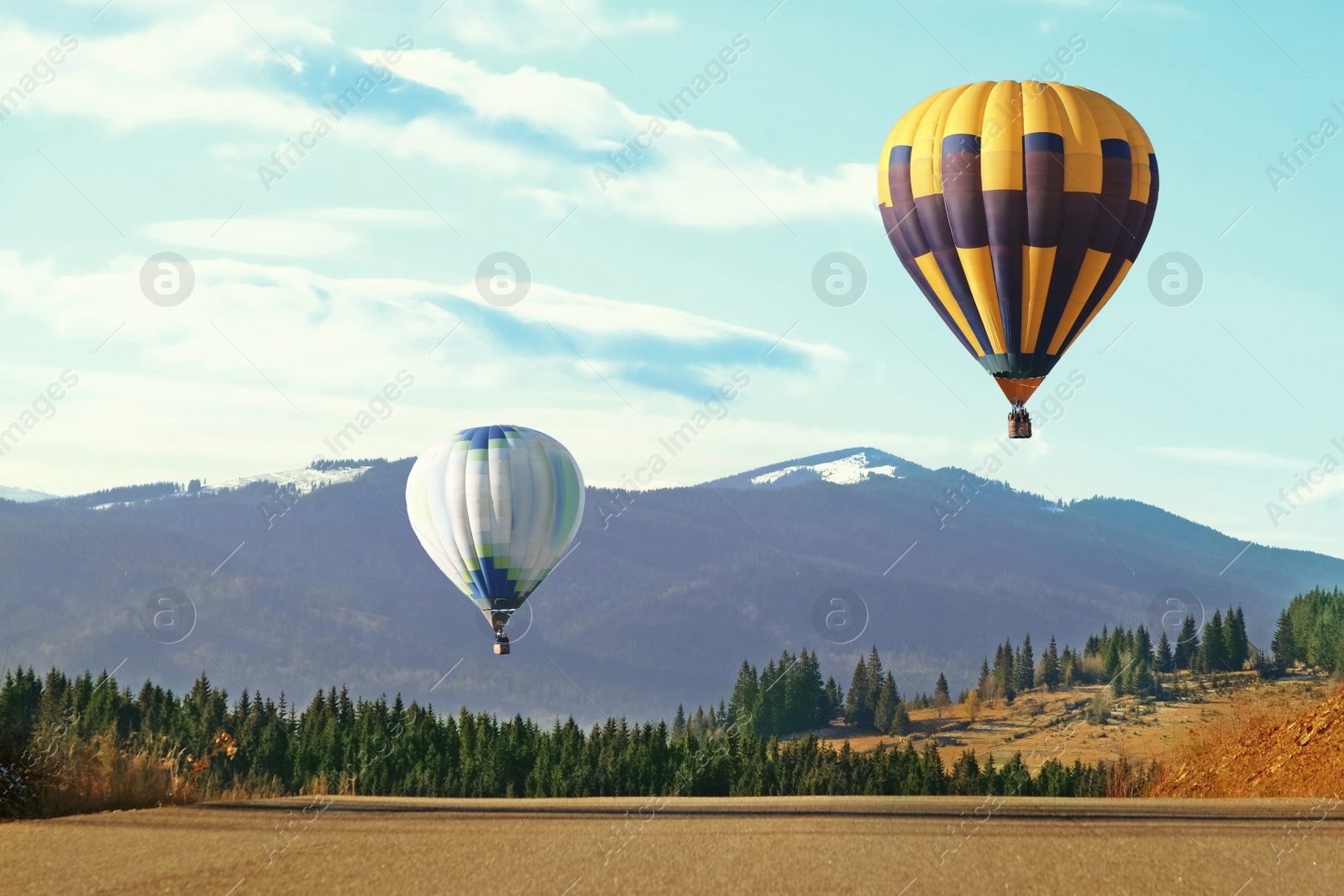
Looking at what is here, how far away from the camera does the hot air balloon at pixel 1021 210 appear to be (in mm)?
42281

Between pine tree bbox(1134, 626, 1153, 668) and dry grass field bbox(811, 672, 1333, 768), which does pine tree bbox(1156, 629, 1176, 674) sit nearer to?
pine tree bbox(1134, 626, 1153, 668)

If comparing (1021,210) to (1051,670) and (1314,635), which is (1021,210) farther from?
(1051,670)

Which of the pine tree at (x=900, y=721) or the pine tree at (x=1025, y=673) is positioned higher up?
the pine tree at (x=1025, y=673)

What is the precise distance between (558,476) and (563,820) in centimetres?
3176

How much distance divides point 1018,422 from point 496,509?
2143 centimetres

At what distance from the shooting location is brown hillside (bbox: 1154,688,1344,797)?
35.7 metres

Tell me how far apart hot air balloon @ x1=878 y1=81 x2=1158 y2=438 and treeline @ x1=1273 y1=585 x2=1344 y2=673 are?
354 feet

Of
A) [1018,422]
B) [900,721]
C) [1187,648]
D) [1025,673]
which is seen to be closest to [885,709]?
[900,721]

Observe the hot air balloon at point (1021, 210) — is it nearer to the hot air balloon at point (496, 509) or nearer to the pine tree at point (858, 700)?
the hot air balloon at point (496, 509)

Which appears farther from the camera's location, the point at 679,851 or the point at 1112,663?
the point at 1112,663

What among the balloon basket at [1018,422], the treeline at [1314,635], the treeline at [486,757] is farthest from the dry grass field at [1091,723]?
the balloon basket at [1018,422]

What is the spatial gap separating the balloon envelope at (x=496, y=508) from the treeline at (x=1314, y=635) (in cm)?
10581

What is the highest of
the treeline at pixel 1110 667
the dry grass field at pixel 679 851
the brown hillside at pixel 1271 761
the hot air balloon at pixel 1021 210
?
the hot air balloon at pixel 1021 210

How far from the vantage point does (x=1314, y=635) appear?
142 metres
